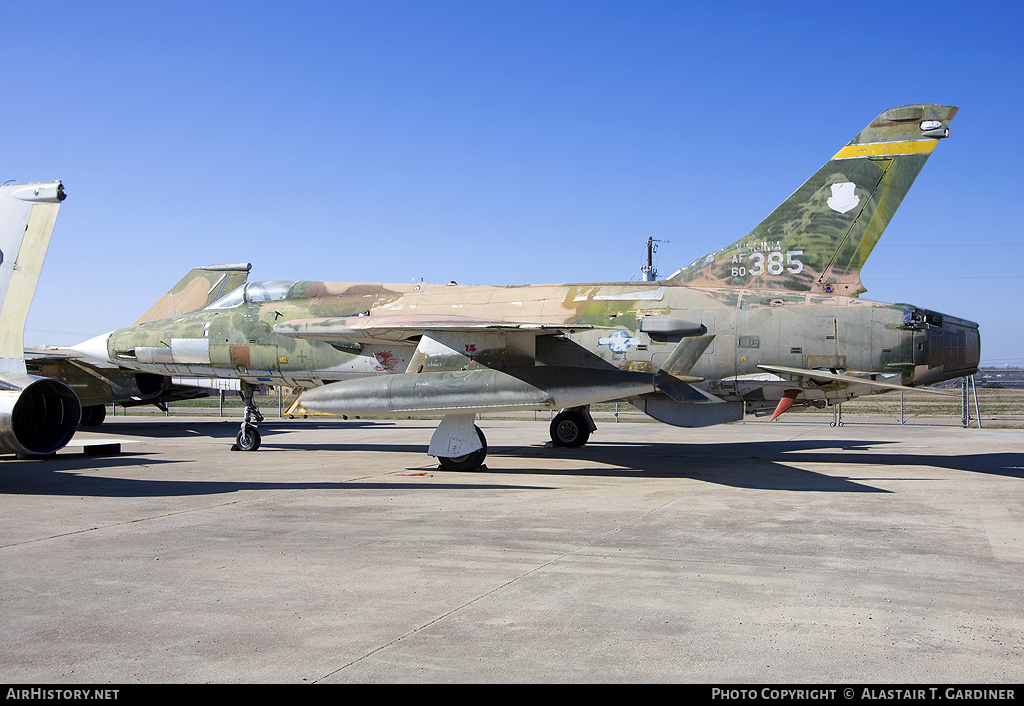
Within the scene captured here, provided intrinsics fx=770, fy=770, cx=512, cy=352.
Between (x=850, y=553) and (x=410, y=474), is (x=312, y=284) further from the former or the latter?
(x=850, y=553)

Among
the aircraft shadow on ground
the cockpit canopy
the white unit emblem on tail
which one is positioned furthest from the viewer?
the cockpit canopy

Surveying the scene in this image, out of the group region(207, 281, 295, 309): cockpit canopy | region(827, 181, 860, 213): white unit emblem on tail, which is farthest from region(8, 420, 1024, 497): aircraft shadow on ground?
region(827, 181, 860, 213): white unit emblem on tail

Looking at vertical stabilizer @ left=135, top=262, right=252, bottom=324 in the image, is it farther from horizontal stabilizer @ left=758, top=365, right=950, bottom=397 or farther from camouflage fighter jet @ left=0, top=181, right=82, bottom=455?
horizontal stabilizer @ left=758, top=365, right=950, bottom=397

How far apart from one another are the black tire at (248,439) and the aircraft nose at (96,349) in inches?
122

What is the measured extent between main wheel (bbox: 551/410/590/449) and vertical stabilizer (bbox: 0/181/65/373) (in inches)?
404

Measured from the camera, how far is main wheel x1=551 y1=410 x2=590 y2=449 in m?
16.4

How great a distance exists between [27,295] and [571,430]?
10.6 metres

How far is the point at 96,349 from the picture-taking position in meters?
15.7

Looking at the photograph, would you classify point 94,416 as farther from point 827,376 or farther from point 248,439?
point 827,376

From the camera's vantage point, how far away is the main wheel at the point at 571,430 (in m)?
16.4

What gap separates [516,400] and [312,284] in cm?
568

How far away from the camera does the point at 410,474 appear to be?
11805mm

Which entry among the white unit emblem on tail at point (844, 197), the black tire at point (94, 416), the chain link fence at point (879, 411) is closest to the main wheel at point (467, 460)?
the white unit emblem on tail at point (844, 197)

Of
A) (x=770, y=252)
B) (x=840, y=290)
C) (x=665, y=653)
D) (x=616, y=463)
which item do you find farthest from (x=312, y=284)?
(x=665, y=653)
